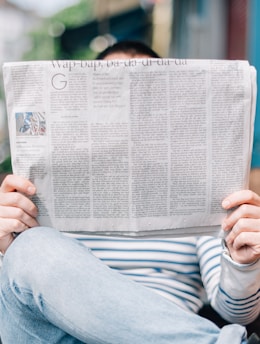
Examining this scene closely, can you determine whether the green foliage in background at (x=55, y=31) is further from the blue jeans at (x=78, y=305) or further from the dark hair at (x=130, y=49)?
the blue jeans at (x=78, y=305)

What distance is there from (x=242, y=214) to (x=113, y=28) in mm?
4009

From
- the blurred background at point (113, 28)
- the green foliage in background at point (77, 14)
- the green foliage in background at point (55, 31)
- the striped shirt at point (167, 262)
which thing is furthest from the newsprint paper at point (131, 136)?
the green foliage in background at point (77, 14)

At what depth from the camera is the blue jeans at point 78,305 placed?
833 millimetres

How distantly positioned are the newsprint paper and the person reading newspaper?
2.0 inches

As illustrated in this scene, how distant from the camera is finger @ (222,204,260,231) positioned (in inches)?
36.7

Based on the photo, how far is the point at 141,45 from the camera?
3.91ft

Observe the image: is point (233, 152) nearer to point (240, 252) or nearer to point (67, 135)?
point (240, 252)

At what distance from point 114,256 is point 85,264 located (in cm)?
22

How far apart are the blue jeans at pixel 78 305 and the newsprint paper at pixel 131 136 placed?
0.10 m

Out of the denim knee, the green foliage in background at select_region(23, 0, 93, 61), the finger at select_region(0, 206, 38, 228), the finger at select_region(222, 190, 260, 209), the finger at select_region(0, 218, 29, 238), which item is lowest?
the denim knee

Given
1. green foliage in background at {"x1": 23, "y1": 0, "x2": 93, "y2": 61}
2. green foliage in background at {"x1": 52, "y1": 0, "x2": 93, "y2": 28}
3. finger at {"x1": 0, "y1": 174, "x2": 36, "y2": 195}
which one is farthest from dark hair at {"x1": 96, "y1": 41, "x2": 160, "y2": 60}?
green foliage in background at {"x1": 52, "y1": 0, "x2": 93, "y2": 28}

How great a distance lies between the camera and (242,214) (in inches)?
36.8

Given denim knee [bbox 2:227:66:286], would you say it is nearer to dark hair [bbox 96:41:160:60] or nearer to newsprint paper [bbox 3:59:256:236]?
newsprint paper [bbox 3:59:256:236]

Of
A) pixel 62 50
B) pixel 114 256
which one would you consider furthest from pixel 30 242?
pixel 62 50
